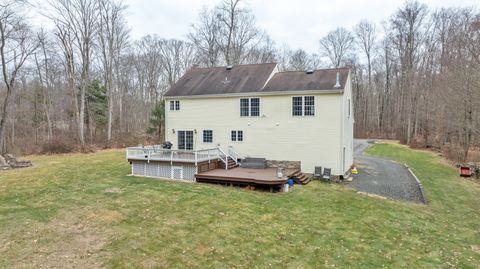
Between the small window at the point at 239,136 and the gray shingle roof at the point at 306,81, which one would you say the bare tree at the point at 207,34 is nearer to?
the gray shingle roof at the point at 306,81

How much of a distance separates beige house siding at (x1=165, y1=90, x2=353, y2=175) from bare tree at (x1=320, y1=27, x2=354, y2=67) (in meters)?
34.1

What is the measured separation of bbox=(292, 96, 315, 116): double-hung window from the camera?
15786mm

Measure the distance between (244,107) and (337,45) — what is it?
36.7 meters

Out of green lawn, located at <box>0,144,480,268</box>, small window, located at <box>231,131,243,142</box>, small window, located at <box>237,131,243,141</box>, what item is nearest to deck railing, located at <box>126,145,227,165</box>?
small window, located at <box>231,131,243,142</box>

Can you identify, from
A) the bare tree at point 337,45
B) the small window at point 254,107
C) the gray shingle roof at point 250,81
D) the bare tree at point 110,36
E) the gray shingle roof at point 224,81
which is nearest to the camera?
the gray shingle roof at point 250,81

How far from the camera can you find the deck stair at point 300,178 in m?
14.4

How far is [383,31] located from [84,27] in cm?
3651

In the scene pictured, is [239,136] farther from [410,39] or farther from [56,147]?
[410,39]

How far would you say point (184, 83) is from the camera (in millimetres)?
19781

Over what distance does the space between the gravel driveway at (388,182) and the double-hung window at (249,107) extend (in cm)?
635

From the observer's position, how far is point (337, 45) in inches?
1889

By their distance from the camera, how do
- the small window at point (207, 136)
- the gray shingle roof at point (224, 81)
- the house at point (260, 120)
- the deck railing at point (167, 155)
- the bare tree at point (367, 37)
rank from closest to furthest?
the deck railing at point (167, 155)
the house at point (260, 120)
the gray shingle roof at point (224, 81)
the small window at point (207, 136)
the bare tree at point (367, 37)

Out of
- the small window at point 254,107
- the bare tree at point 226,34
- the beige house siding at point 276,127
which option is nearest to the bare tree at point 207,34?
the bare tree at point 226,34

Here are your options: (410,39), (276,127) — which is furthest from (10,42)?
(410,39)
